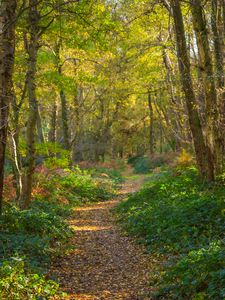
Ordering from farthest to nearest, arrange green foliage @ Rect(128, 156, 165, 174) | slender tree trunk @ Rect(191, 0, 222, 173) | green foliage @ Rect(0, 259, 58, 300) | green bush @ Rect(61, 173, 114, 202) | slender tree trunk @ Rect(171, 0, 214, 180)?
1. green foliage @ Rect(128, 156, 165, 174)
2. green bush @ Rect(61, 173, 114, 202)
3. slender tree trunk @ Rect(171, 0, 214, 180)
4. slender tree trunk @ Rect(191, 0, 222, 173)
5. green foliage @ Rect(0, 259, 58, 300)

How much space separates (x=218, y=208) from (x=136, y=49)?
1104cm

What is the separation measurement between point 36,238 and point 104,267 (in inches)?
60.9

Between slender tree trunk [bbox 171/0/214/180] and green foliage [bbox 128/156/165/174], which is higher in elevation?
slender tree trunk [bbox 171/0/214/180]

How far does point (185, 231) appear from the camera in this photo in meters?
8.45

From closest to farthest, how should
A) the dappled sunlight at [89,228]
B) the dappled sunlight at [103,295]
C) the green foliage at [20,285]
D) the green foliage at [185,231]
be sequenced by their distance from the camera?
the green foliage at [20,285]
the green foliage at [185,231]
the dappled sunlight at [103,295]
the dappled sunlight at [89,228]

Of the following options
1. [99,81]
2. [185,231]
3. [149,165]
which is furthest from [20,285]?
[149,165]

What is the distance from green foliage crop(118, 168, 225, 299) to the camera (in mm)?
5531

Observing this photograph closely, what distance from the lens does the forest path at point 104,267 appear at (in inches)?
254

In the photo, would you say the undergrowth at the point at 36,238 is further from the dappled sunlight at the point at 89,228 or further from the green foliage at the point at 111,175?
the green foliage at the point at 111,175

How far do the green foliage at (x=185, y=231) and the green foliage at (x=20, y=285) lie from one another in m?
1.82

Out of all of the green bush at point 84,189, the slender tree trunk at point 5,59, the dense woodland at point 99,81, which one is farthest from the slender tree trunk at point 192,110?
the green bush at point 84,189

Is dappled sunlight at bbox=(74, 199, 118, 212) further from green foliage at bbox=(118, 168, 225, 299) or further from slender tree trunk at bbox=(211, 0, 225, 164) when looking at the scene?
slender tree trunk at bbox=(211, 0, 225, 164)

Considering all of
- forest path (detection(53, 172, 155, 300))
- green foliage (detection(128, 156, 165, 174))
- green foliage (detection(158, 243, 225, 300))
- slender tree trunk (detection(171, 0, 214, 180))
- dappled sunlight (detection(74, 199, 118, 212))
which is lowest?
forest path (detection(53, 172, 155, 300))

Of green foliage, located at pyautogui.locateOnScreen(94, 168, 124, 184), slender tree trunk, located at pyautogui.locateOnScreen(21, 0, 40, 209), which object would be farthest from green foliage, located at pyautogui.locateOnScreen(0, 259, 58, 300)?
green foliage, located at pyautogui.locateOnScreen(94, 168, 124, 184)
